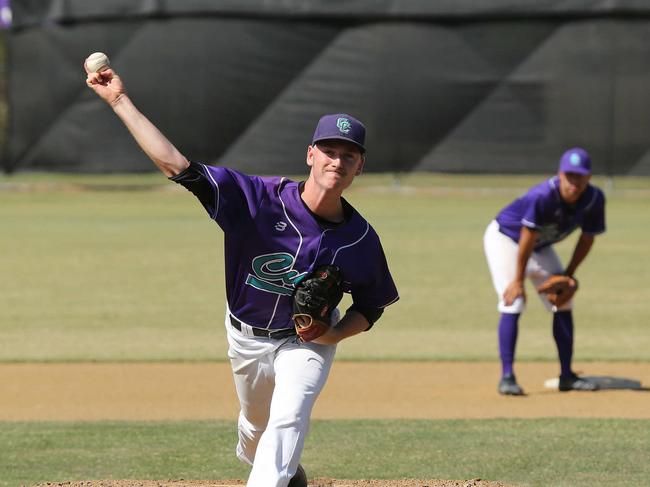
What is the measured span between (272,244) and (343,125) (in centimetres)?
53

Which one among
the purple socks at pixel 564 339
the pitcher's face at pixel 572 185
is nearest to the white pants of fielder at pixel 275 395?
the pitcher's face at pixel 572 185

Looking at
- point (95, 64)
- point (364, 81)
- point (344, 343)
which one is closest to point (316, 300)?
point (95, 64)

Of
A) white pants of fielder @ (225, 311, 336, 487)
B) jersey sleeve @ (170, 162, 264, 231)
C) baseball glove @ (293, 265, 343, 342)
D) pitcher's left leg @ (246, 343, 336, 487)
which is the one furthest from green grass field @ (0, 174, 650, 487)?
jersey sleeve @ (170, 162, 264, 231)

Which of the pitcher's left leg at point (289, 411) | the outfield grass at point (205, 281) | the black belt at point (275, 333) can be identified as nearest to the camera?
the pitcher's left leg at point (289, 411)

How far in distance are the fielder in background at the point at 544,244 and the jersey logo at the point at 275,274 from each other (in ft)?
11.4

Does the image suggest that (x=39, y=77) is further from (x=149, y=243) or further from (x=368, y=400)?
(x=368, y=400)

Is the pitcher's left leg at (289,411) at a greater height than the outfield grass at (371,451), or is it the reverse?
the pitcher's left leg at (289,411)

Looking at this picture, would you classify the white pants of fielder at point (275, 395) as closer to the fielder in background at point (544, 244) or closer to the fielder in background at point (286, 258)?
the fielder in background at point (286, 258)

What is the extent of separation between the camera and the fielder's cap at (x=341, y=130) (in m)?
4.40

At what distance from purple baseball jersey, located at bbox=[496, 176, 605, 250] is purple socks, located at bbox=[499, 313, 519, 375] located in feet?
1.79

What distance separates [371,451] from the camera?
625cm

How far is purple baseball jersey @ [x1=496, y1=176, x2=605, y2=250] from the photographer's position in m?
7.75

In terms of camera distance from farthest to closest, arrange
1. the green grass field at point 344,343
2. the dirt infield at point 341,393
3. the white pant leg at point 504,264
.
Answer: the white pant leg at point 504,264 < the dirt infield at point 341,393 < the green grass field at point 344,343

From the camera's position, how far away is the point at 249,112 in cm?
2231
